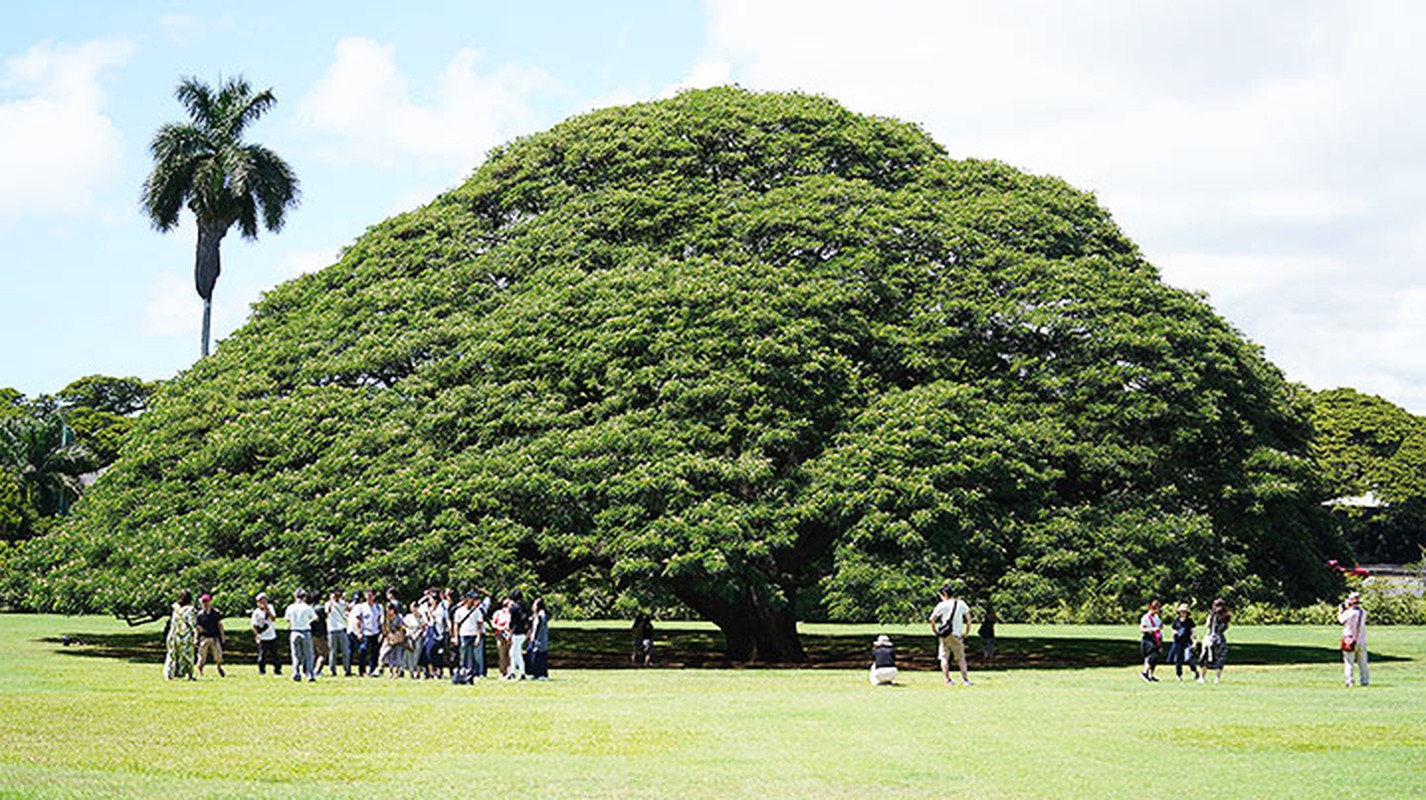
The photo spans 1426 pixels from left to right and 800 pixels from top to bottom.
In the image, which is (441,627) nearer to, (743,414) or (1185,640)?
(743,414)

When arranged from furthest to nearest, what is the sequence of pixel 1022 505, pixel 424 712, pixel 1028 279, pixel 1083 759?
1. pixel 1028 279
2. pixel 1022 505
3. pixel 424 712
4. pixel 1083 759

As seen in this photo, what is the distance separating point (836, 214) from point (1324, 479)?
1459 cm

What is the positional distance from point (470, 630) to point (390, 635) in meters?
3.07

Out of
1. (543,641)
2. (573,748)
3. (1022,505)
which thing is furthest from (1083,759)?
(1022,505)

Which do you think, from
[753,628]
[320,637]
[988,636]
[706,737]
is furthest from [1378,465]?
[706,737]

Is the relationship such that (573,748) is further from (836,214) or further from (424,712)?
(836,214)

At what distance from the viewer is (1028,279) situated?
35.5 m

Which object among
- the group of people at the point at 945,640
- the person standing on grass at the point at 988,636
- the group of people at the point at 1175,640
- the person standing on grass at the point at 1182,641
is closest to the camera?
the group of people at the point at 1175,640

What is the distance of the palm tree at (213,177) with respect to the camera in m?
61.6

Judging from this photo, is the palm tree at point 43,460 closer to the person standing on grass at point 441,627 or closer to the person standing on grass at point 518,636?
the person standing on grass at point 441,627

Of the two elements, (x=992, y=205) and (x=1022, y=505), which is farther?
(x=992, y=205)

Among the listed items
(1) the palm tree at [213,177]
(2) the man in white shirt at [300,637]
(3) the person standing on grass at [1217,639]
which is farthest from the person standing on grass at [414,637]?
(1) the palm tree at [213,177]

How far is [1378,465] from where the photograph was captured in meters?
96.1

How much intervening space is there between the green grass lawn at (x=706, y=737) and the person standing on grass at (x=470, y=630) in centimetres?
87
